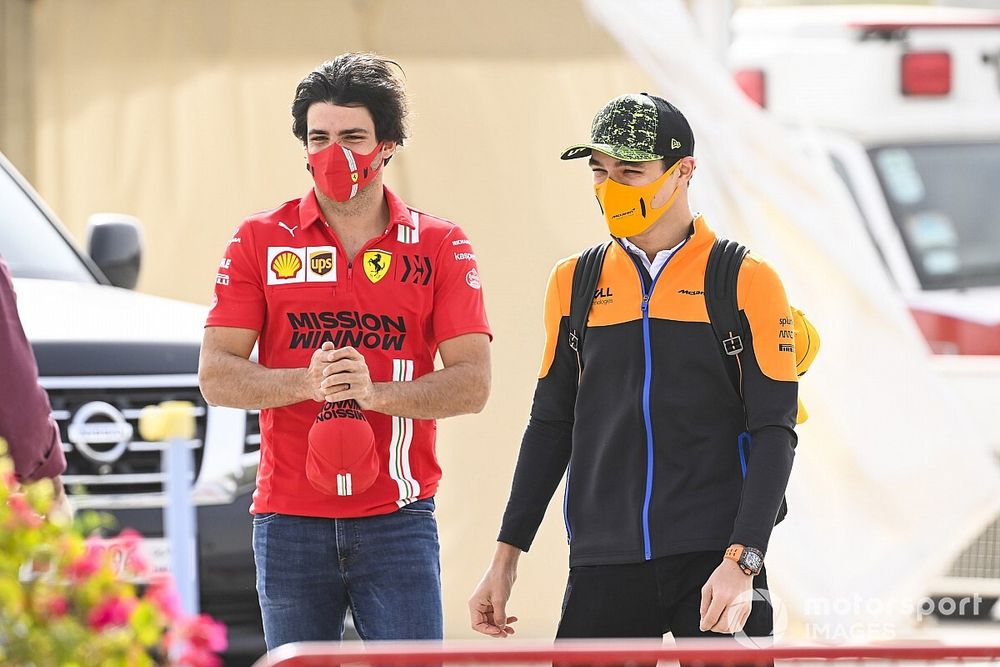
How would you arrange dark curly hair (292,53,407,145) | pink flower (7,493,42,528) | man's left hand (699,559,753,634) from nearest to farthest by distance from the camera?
pink flower (7,493,42,528)
man's left hand (699,559,753,634)
dark curly hair (292,53,407,145)

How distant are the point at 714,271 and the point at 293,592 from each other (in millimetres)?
1105

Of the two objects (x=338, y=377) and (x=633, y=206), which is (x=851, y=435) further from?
(x=338, y=377)

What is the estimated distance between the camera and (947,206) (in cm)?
725

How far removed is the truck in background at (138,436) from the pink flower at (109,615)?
3036 millimetres

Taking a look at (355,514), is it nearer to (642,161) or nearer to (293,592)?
(293,592)

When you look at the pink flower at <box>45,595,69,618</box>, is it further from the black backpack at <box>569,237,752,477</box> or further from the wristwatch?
the black backpack at <box>569,237,752,477</box>

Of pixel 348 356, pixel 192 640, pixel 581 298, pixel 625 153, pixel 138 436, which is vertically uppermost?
pixel 625 153

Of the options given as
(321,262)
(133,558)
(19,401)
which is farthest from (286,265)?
(133,558)

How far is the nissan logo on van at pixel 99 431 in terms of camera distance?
4.83 meters

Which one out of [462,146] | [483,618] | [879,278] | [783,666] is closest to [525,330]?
[462,146]

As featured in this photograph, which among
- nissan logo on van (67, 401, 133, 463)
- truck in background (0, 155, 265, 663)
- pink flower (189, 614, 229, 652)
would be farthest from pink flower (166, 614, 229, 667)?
nissan logo on van (67, 401, 133, 463)

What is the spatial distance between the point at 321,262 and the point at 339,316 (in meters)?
0.13

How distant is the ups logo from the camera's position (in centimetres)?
347

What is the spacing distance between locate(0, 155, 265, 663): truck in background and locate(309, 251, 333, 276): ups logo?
149cm
